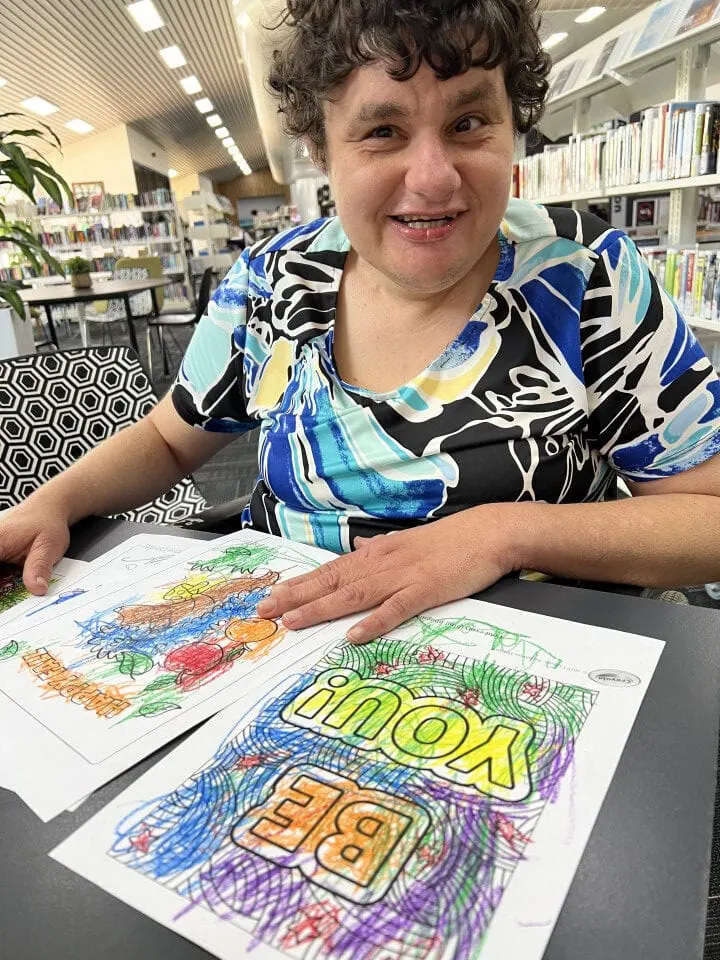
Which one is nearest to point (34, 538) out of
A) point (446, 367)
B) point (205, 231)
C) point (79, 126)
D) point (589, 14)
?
point (446, 367)

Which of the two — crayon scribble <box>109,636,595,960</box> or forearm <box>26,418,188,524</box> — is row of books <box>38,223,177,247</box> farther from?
crayon scribble <box>109,636,595,960</box>

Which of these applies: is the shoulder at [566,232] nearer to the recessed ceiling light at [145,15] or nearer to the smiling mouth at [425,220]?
the smiling mouth at [425,220]

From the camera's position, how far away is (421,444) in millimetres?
835

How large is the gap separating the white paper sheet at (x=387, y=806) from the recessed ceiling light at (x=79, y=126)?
12.6m

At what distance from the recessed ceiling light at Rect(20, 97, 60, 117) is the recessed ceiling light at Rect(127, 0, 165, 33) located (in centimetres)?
293

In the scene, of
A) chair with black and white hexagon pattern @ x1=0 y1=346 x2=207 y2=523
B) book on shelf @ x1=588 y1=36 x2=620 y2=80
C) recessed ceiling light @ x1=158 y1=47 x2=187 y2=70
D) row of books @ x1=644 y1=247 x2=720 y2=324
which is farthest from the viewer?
recessed ceiling light @ x1=158 y1=47 x2=187 y2=70

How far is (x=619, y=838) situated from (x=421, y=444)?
0.54 m

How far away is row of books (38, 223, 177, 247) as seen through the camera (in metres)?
10.3

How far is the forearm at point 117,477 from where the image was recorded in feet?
3.01

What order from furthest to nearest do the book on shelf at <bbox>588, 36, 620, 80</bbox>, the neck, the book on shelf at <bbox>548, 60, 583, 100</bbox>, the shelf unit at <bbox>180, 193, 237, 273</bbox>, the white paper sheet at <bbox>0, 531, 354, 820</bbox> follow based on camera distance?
1. the shelf unit at <bbox>180, 193, 237, 273</bbox>
2. the book on shelf at <bbox>548, 60, 583, 100</bbox>
3. the book on shelf at <bbox>588, 36, 620, 80</bbox>
4. the neck
5. the white paper sheet at <bbox>0, 531, 354, 820</bbox>

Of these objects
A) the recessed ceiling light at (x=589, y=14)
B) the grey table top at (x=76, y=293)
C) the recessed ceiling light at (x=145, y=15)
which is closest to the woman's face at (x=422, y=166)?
the grey table top at (x=76, y=293)

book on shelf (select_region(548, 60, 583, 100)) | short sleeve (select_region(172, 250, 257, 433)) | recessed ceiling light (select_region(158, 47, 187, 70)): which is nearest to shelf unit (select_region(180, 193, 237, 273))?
recessed ceiling light (select_region(158, 47, 187, 70))

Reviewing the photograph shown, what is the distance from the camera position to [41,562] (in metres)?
0.77

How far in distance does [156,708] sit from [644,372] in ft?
2.14
